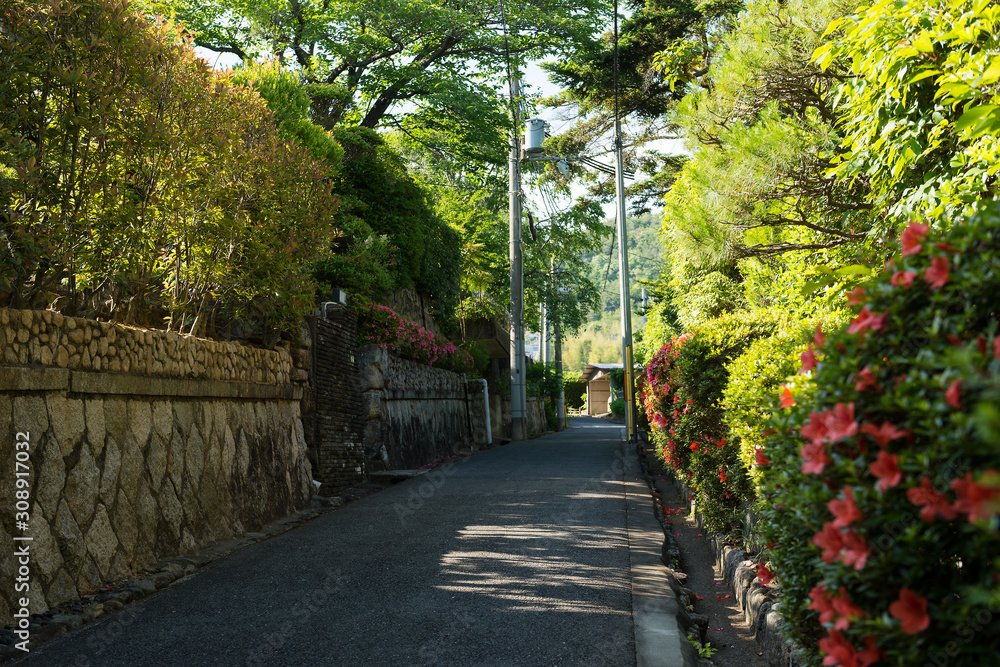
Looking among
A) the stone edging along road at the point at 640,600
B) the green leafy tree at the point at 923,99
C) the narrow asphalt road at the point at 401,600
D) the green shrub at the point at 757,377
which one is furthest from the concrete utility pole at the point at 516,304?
the green leafy tree at the point at 923,99

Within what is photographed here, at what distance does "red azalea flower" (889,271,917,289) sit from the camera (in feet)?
6.40

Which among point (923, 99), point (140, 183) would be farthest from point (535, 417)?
point (923, 99)

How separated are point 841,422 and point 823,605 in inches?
22.2

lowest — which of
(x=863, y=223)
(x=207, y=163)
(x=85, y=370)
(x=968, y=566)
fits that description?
(x=968, y=566)

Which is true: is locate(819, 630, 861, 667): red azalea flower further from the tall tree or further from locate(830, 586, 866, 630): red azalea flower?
the tall tree

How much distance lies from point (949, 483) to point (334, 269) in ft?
42.2

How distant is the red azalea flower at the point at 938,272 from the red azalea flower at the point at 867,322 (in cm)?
16

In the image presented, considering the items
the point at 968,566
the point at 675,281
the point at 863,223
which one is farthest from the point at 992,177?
the point at 675,281

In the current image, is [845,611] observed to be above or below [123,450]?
below

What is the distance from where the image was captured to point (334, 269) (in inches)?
541

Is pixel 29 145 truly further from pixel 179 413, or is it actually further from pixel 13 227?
pixel 179 413

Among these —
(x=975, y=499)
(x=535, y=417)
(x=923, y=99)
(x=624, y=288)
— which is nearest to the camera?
(x=975, y=499)

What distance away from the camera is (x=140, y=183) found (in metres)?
6.30

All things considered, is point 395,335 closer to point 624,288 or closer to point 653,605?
point 624,288
